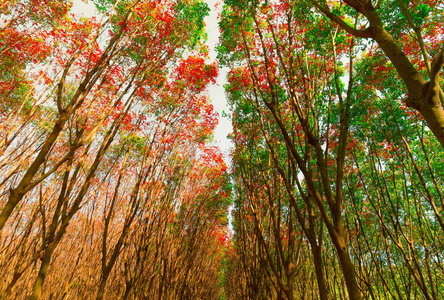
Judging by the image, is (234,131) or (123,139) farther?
(123,139)

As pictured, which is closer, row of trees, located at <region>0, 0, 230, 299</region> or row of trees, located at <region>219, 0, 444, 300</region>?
row of trees, located at <region>219, 0, 444, 300</region>

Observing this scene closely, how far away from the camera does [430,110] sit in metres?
0.96

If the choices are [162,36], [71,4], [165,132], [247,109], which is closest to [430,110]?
[165,132]

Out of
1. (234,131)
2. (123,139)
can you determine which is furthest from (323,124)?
(123,139)

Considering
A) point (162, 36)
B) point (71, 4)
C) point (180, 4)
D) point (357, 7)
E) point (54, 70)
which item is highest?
point (71, 4)

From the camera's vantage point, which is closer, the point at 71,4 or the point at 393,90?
the point at 393,90

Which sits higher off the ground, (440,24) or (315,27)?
(440,24)

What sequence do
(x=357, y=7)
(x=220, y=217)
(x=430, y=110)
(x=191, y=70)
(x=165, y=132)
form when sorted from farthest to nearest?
(x=220, y=217) < (x=191, y=70) < (x=165, y=132) < (x=357, y=7) < (x=430, y=110)

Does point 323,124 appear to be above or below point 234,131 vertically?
above

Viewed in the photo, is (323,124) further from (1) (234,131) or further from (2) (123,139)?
(2) (123,139)

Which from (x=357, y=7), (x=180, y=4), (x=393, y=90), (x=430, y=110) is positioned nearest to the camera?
(x=430, y=110)

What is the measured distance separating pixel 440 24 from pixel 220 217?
35.1ft

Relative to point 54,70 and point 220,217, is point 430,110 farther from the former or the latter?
point 220,217

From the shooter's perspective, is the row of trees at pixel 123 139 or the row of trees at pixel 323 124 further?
the row of trees at pixel 123 139
